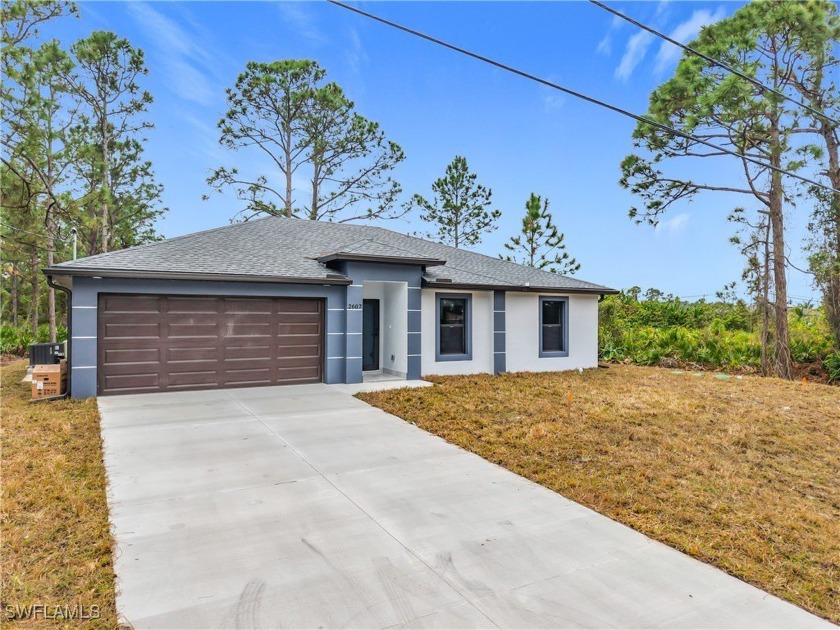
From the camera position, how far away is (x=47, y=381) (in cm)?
907

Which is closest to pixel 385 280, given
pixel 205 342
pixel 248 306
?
pixel 248 306

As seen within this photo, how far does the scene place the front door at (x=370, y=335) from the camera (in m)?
13.0

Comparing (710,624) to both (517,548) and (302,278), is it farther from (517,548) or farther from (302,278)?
(302,278)

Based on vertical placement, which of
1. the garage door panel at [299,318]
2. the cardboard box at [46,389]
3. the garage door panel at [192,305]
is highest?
the garage door panel at [192,305]

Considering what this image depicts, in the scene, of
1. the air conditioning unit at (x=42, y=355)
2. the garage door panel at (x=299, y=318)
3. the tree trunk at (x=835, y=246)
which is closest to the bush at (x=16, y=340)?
the air conditioning unit at (x=42, y=355)

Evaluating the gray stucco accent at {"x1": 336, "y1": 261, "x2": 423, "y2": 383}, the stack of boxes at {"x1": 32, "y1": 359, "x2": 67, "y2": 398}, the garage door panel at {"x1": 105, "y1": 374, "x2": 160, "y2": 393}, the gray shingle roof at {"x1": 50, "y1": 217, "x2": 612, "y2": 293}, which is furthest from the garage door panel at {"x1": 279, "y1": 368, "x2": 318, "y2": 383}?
the stack of boxes at {"x1": 32, "y1": 359, "x2": 67, "y2": 398}

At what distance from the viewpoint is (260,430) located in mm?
6980

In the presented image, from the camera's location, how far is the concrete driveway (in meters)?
2.87

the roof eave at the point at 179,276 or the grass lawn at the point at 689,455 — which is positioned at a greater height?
the roof eave at the point at 179,276

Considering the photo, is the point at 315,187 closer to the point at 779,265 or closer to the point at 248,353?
the point at 248,353

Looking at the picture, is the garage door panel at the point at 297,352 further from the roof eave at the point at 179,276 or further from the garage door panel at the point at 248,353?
the roof eave at the point at 179,276

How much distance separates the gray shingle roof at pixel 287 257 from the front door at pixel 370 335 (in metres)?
1.63

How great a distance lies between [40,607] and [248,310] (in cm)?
800

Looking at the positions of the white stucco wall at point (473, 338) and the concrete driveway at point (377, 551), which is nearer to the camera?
the concrete driveway at point (377, 551)
